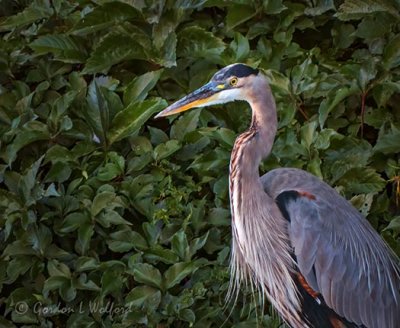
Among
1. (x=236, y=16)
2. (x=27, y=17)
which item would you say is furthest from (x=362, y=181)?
(x=27, y=17)

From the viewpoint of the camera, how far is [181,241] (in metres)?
4.05

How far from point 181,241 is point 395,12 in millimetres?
1482

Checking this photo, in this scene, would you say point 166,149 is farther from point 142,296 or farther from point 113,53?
point 142,296

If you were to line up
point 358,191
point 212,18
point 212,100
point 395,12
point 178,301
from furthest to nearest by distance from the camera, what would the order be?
point 212,18
point 395,12
point 358,191
point 178,301
point 212,100

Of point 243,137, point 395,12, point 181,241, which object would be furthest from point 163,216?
point 395,12

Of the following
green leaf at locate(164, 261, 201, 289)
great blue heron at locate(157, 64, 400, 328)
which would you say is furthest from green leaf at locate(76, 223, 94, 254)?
great blue heron at locate(157, 64, 400, 328)

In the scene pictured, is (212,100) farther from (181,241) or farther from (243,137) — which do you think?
(181,241)

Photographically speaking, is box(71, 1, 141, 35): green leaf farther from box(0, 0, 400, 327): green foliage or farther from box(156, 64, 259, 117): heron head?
box(156, 64, 259, 117): heron head

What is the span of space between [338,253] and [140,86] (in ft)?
4.53

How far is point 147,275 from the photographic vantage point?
13.1 ft

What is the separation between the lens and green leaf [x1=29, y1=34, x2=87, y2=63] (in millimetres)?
4676

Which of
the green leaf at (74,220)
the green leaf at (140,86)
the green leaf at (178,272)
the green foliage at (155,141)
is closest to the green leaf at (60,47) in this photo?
the green foliage at (155,141)

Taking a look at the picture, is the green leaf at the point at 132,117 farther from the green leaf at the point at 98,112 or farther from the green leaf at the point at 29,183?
the green leaf at the point at 29,183

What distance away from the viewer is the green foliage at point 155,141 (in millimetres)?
4105
